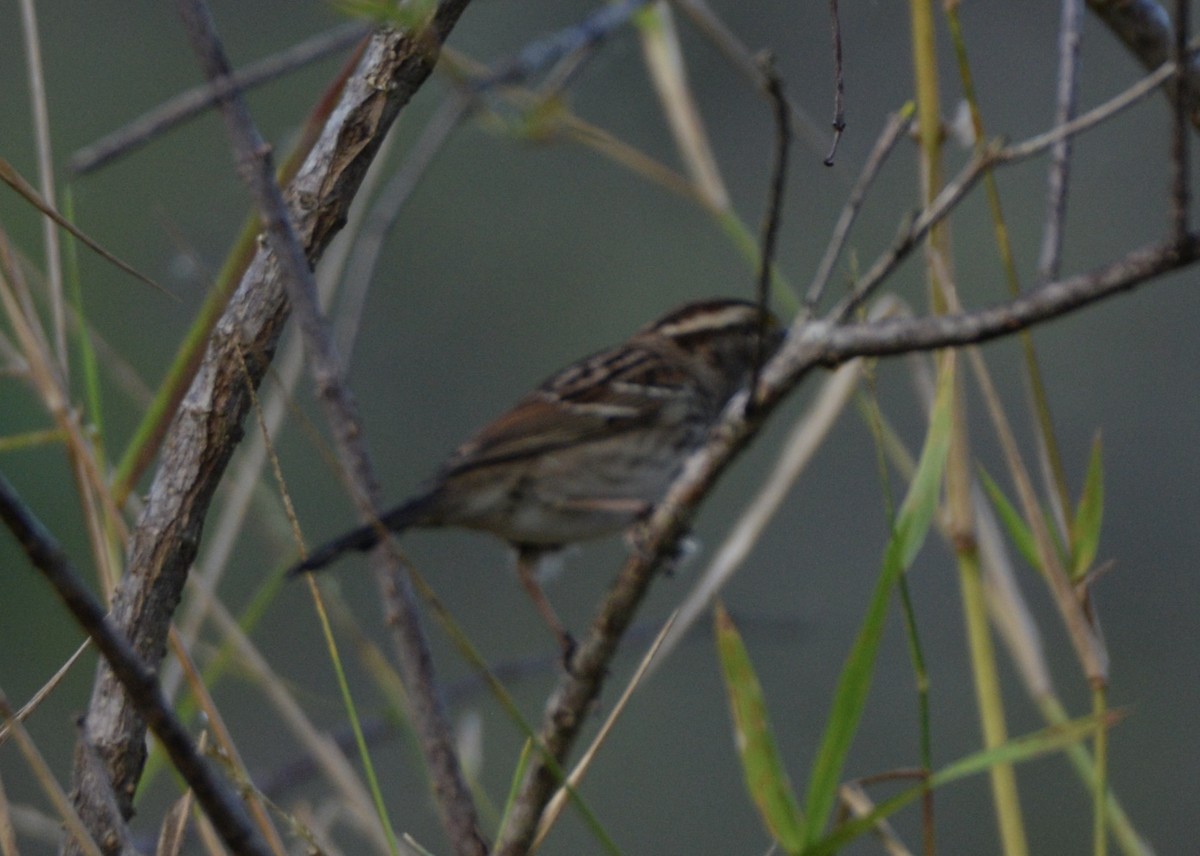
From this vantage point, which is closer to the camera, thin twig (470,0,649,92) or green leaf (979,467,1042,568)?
green leaf (979,467,1042,568)

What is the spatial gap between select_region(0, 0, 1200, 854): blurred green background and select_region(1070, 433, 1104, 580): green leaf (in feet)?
11.8

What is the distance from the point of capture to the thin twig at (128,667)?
81cm

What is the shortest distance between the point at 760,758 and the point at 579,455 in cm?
257

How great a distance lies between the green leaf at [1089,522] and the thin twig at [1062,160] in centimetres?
21

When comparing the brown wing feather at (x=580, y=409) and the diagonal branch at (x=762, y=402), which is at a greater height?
the diagonal branch at (x=762, y=402)

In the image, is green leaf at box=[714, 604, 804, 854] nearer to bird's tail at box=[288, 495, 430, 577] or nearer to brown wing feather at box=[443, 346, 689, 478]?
bird's tail at box=[288, 495, 430, 577]

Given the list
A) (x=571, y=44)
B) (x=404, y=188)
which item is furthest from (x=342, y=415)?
(x=571, y=44)

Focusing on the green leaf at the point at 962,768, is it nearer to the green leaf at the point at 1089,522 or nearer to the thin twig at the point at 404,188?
the green leaf at the point at 1089,522

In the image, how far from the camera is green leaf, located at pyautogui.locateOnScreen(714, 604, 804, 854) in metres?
1.06

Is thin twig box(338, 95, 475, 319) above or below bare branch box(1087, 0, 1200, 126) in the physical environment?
above

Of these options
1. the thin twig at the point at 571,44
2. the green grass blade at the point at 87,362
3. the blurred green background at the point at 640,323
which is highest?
the thin twig at the point at 571,44

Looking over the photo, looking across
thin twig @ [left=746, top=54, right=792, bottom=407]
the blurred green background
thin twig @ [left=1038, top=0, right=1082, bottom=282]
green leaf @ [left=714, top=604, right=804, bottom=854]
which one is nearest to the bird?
the blurred green background

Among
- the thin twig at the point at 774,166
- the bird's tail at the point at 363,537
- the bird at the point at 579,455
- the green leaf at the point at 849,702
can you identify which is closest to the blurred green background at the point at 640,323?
the bird at the point at 579,455

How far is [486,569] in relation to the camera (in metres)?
6.45
